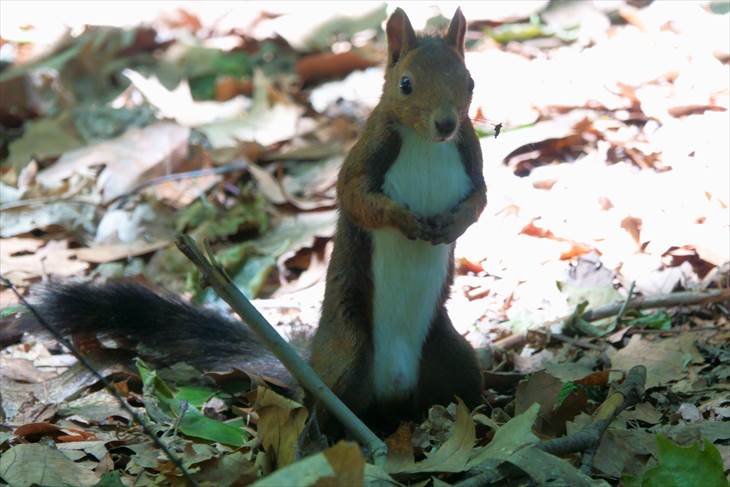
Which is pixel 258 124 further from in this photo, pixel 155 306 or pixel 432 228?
pixel 432 228

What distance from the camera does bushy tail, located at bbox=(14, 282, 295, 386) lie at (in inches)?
156

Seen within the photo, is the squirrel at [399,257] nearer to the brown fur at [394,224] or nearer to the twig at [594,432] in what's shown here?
the brown fur at [394,224]

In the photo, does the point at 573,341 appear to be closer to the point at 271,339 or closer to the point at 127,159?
the point at 271,339

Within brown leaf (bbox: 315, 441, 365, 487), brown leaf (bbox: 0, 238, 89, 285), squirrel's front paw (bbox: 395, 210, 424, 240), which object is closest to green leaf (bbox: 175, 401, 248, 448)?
squirrel's front paw (bbox: 395, 210, 424, 240)

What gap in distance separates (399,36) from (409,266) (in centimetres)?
79

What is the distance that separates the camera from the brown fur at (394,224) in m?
3.46

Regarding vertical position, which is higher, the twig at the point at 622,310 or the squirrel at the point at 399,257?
the squirrel at the point at 399,257

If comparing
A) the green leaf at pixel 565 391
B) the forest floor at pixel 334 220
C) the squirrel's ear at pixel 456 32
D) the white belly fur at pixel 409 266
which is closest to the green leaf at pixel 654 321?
the forest floor at pixel 334 220

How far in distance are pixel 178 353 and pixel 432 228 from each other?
1.22m

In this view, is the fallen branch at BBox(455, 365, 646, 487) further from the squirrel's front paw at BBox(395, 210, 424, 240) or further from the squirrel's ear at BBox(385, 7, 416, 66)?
the squirrel's ear at BBox(385, 7, 416, 66)

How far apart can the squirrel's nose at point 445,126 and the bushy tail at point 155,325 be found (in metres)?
1.23

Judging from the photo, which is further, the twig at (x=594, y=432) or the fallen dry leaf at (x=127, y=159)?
the fallen dry leaf at (x=127, y=159)

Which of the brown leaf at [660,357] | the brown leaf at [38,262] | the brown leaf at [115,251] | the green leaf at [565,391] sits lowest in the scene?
the brown leaf at [115,251]

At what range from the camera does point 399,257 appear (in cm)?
369
